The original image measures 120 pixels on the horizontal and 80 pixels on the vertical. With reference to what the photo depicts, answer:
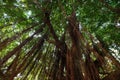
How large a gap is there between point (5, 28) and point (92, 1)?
5.36ft

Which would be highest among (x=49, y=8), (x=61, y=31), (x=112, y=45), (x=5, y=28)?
(x=49, y=8)

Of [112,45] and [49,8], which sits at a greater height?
[49,8]

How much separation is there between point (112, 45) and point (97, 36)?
17.6 inches

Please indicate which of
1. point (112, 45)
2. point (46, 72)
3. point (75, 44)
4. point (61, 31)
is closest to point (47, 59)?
point (46, 72)

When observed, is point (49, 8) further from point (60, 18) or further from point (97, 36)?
point (97, 36)

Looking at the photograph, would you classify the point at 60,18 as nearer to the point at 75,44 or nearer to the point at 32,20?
the point at 32,20

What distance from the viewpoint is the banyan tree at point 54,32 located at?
3.16 m

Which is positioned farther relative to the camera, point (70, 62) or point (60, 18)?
point (60, 18)

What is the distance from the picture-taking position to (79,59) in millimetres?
2811

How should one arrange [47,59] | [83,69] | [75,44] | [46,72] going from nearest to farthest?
[83,69] < [75,44] < [46,72] < [47,59]

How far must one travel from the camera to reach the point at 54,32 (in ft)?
11.3

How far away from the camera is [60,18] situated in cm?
391

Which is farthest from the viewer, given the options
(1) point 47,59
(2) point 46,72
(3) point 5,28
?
(3) point 5,28

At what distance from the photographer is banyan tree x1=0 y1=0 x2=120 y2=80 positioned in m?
3.16
